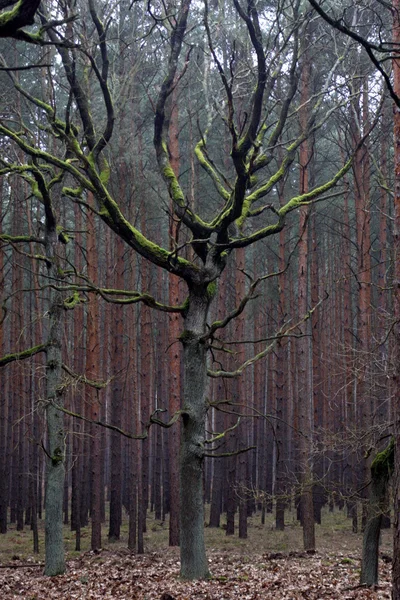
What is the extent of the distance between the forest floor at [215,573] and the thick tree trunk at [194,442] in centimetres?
42

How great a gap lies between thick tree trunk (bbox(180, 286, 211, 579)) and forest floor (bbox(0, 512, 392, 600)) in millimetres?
417

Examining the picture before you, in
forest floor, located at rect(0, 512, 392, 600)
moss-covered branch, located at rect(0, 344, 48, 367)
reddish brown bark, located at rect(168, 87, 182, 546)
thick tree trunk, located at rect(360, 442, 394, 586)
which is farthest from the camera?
reddish brown bark, located at rect(168, 87, 182, 546)

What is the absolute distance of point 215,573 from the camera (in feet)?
37.1

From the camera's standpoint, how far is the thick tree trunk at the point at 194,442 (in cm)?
923

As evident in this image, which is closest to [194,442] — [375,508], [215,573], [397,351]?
[375,508]

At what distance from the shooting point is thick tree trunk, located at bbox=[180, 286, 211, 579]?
30.3 feet

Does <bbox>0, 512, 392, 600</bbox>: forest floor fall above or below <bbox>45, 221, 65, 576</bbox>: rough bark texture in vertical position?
below

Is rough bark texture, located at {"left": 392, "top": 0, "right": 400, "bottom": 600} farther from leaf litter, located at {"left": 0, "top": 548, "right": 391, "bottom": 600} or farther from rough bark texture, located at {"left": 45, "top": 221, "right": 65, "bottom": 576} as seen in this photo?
rough bark texture, located at {"left": 45, "top": 221, "right": 65, "bottom": 576}

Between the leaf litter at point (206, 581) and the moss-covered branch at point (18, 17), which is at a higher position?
the moss-covered branch at point (18, 17)

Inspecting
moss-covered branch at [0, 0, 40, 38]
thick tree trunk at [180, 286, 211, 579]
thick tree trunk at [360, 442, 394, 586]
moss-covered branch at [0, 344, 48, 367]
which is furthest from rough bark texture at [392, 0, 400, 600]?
moss-covered branch at [0, 344, 48, 367]

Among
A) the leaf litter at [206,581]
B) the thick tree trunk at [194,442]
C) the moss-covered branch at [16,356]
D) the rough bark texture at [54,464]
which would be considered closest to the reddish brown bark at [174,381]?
the leaf litter at [206,581]

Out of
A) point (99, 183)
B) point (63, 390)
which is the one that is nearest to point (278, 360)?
point (63, 390)

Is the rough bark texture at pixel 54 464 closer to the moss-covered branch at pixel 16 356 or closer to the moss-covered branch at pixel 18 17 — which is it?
the moss-covered branch at pixel 16 356

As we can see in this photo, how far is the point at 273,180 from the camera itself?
10359 mm
